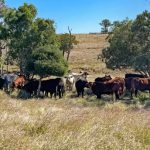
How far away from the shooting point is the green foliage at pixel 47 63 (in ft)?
97.6

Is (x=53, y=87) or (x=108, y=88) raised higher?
(x=53, y=87)

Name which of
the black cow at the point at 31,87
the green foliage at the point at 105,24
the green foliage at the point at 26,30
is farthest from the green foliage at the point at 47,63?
the green foliage at the point at 105,24

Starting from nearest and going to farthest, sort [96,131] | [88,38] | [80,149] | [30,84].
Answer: [80,149]
[96,131]
[30,84]
[88,38]

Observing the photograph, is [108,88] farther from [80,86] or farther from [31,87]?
[31,87]

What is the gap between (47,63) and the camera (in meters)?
29.7

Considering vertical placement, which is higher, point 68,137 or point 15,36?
point 15,36

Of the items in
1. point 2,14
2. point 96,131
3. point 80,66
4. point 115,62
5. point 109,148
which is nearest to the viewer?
point 109,148

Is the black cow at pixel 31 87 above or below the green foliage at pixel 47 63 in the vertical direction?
below

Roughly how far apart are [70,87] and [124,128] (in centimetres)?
2752

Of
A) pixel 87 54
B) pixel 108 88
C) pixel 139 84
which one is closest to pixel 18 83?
pixel 108 88

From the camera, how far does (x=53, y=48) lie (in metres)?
31.9

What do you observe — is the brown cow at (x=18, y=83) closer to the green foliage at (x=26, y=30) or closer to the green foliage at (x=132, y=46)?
the green foliage at (x=26, y=30)

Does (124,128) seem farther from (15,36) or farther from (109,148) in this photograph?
(15,36)

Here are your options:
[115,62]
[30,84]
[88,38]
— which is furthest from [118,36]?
[88,38]
